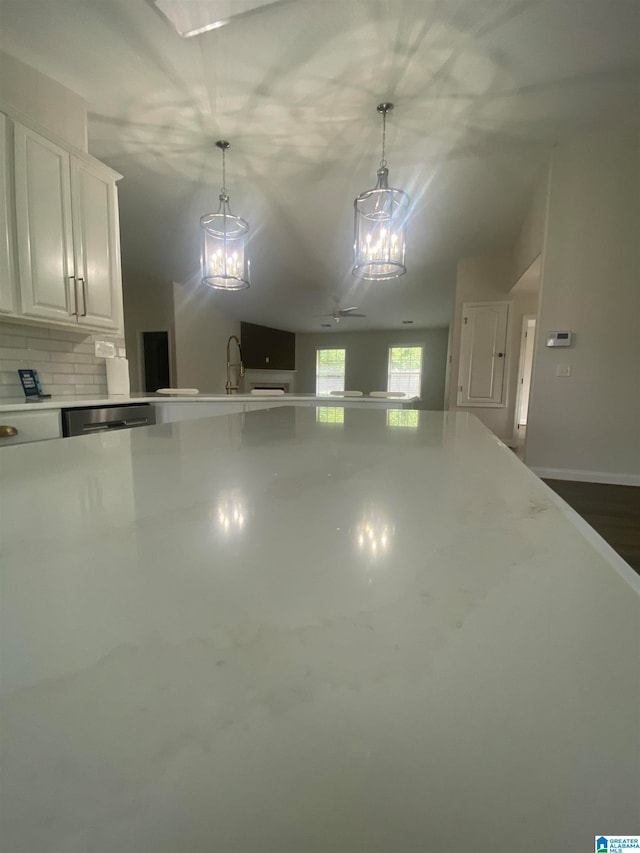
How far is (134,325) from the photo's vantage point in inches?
222

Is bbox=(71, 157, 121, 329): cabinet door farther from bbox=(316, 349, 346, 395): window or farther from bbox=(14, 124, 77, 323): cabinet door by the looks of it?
bbox=(316, 349, 346, 395): window

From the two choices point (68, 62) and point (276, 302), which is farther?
point (276, 302)

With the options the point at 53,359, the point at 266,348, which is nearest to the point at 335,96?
the point at 53,359

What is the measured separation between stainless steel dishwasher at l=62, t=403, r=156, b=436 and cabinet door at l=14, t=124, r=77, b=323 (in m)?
0.60

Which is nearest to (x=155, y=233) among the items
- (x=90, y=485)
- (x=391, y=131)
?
(x=391, y=131)

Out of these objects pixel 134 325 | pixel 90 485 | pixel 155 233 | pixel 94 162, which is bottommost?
pixel 90 485

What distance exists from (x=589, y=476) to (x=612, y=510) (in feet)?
2.48

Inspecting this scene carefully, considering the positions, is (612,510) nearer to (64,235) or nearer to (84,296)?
(84,296)

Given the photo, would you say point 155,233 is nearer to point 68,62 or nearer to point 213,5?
point 68,62

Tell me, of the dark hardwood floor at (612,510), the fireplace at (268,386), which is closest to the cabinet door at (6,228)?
the dark hardwood floor at (612,510)

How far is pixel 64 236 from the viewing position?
211 cm

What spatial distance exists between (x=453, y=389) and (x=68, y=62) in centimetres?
453

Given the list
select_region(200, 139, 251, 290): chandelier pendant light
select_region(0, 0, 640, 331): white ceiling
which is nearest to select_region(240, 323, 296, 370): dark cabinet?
select_region(0, 0, 640, 331): white ceiling

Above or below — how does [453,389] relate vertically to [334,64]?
below
